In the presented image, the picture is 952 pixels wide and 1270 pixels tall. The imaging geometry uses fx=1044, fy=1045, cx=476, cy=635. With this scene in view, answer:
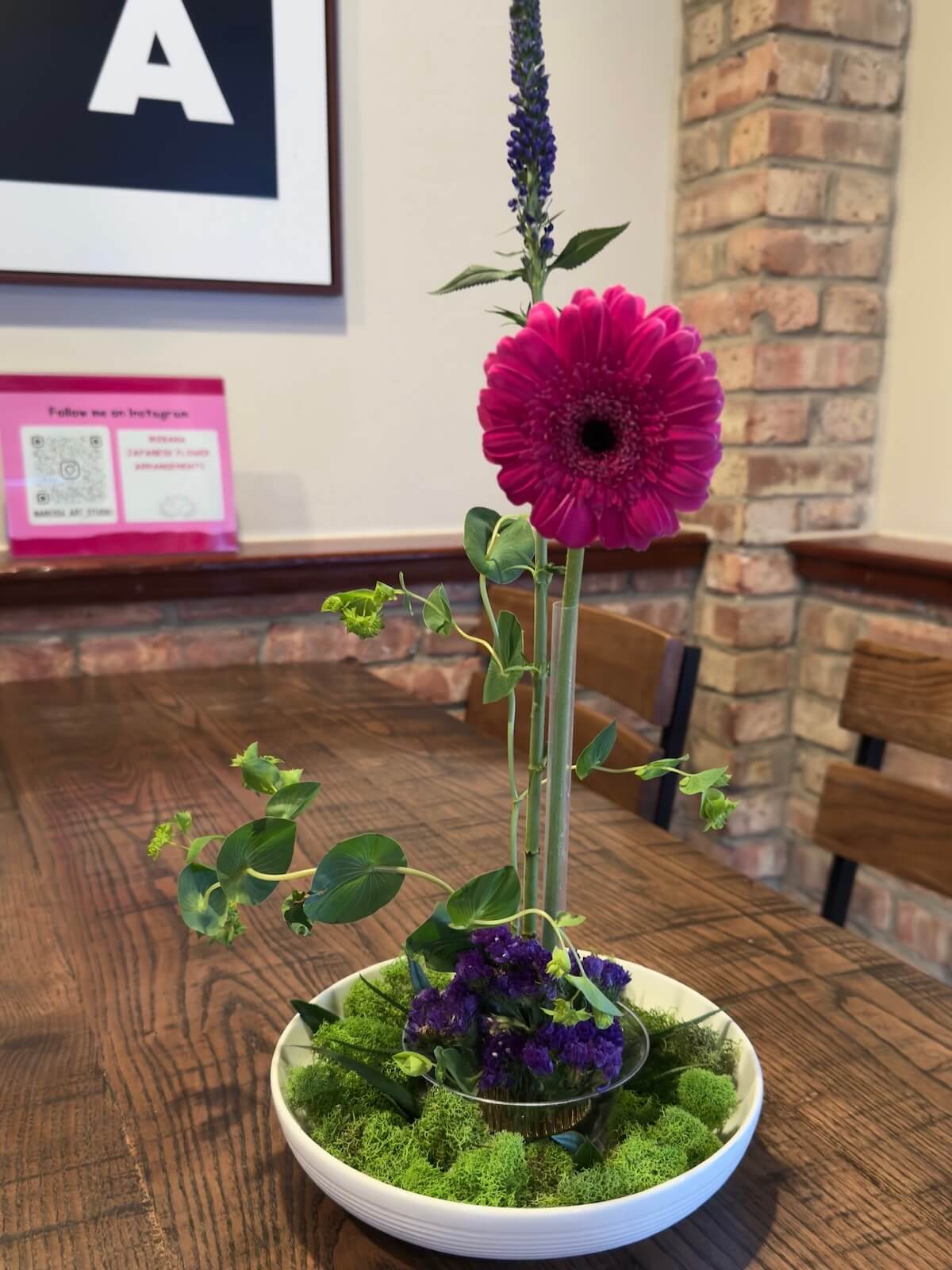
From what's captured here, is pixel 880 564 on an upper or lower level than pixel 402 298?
lower

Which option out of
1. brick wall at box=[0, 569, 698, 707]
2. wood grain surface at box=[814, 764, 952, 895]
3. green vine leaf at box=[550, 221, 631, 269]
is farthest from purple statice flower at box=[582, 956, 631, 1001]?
brick wall at box=[0, 569, 698, 707]

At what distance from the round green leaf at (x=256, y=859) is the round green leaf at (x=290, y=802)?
0.01 m

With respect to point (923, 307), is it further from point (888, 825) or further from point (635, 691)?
point (888, 825)

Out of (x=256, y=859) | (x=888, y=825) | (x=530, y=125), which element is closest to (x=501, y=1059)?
(x=256, y=859)

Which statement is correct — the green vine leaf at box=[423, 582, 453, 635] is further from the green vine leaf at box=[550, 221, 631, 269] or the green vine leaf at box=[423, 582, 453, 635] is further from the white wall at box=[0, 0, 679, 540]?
the white wall at box=[0, 0, 679, 540]

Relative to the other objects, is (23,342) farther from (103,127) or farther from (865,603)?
(865,603)

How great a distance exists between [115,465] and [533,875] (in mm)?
1415

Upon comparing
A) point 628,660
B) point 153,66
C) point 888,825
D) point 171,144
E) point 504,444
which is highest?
point 153,66

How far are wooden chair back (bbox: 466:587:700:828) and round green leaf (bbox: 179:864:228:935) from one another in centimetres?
75

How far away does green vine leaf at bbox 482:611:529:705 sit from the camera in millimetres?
464

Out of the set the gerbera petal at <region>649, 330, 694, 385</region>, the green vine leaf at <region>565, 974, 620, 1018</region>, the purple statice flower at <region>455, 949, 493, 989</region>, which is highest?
the gerbera petal at <region>649, 330, 694, 385</region>

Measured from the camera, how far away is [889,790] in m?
1.10

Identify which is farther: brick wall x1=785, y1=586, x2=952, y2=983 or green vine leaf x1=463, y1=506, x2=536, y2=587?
brick wall x1=785, y1=586, x2=952, y2=983

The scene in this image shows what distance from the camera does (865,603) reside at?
195 cm
